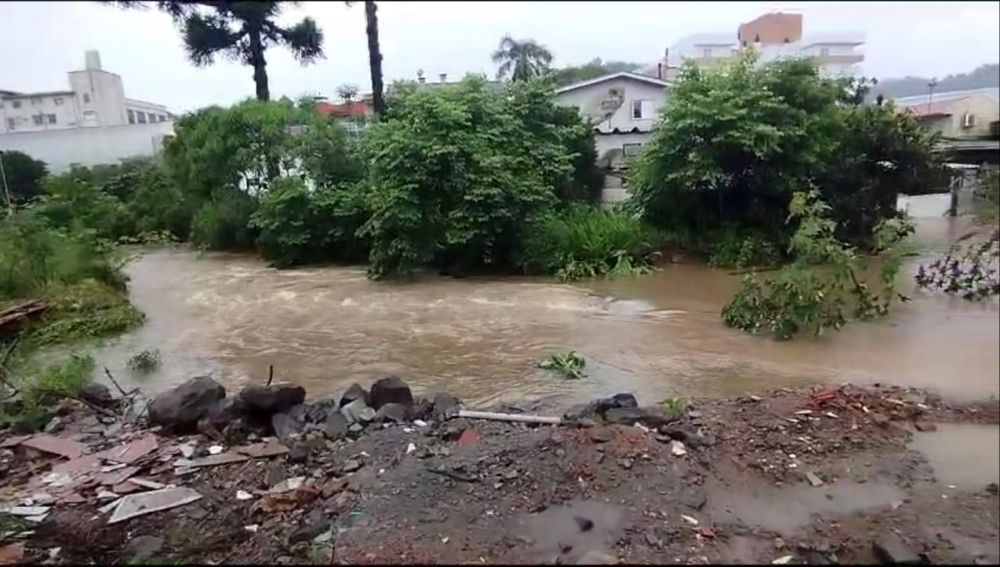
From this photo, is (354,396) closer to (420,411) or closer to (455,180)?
(420,411)

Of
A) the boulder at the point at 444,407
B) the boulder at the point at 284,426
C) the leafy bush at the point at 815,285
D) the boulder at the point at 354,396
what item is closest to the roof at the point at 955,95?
the leafy bush at the point at 815,285

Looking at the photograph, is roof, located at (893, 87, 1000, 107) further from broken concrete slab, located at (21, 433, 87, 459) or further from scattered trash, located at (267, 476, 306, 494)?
broken concrete slab, located at (21, 433, 87, 459)

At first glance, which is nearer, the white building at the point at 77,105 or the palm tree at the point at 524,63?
the white building at the point at 77,105

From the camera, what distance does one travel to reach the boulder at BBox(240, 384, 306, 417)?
4352 millimetres

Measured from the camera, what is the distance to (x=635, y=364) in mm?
5691

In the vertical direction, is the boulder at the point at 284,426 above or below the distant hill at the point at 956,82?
below

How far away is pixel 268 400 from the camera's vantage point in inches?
172

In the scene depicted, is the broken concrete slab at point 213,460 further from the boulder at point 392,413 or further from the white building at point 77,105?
the white building at point 77,105

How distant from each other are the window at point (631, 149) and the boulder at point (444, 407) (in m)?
5.55

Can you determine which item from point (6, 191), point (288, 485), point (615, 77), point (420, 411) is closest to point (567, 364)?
point (420, 411)

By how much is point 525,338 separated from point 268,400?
282cm

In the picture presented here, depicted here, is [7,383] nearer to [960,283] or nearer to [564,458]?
[564,458]

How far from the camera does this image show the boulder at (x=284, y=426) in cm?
410

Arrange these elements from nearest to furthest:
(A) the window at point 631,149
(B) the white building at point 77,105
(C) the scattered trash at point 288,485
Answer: (C) the scattered trash at point 288,485
(B) the white building at point 77,105
(A) the window at point 631,149
